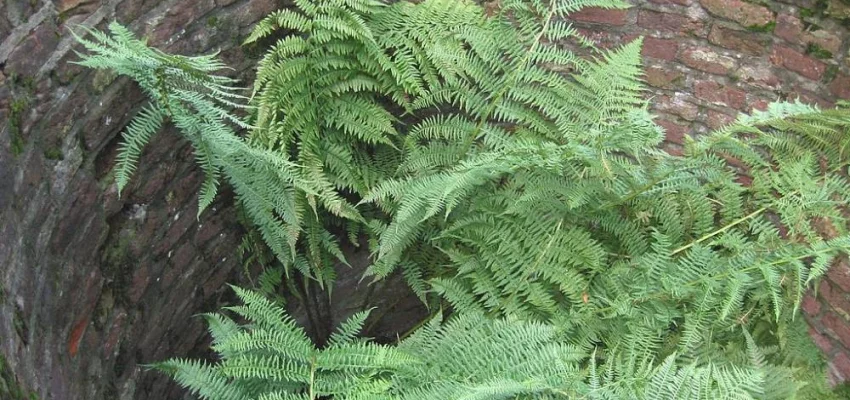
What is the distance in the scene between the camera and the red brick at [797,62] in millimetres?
2441

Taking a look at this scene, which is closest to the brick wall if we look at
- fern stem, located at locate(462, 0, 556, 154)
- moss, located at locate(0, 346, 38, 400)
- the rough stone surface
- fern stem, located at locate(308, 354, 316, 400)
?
fern stem, located at locate(462, 0, 556, 154)

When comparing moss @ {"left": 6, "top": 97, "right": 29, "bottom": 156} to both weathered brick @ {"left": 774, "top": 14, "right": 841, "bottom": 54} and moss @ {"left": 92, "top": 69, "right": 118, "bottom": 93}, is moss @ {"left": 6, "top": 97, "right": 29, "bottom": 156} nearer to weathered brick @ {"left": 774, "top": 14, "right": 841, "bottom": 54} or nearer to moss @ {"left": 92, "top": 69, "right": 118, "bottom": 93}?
moss @ {"left": 92, "top": 69, "right": 118, "bottom": 93}

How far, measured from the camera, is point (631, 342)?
7.13 feet

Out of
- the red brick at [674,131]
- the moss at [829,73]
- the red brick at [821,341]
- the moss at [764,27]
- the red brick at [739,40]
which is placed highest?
the moss at [764,27]

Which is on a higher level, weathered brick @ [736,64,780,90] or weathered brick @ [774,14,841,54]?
weathered brick @ [774,14,841,54]

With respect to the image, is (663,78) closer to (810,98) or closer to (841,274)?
(810,98)

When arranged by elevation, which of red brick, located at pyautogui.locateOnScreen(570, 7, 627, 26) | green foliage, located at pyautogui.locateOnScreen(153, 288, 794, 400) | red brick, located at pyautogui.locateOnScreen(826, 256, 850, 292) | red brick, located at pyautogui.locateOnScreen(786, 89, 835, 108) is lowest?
red brick, located at pyautogui.locateOnScreen(826, 256, 850, 292)

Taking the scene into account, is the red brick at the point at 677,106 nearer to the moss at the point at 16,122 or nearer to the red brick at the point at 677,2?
the red brick at the point at 677,2

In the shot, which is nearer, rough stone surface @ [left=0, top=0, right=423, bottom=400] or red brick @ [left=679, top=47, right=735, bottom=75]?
rough stone surface @ [left=0, top=0, right=423, bottom=400]

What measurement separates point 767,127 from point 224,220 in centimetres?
191

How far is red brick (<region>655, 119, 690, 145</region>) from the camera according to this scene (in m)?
2.66

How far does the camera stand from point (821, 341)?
252 centimetres

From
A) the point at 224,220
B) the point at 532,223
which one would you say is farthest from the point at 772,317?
the point at 224,220

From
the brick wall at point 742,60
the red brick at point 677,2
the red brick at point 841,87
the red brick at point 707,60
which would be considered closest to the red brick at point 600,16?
the brick wall at point 742,60
